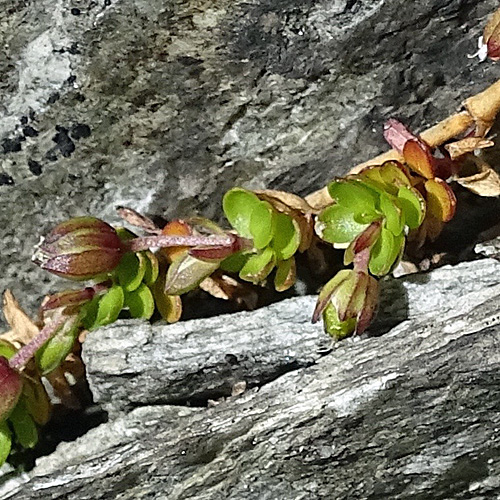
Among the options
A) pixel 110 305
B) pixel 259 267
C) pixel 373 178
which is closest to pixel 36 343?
pixel 110 305

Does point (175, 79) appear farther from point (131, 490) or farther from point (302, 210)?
point (131, 490)

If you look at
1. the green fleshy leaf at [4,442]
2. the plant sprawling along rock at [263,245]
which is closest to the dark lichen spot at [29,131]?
the plant sprawling along rock at [263,245]

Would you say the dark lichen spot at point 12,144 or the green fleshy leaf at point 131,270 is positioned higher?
the dark lichen spot at point 12,144

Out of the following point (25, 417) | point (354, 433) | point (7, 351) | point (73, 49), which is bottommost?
point (354, 433)

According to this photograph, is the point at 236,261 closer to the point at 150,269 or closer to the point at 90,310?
the point at 150,269

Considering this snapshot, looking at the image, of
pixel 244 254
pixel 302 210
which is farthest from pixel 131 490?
pixel 302 210

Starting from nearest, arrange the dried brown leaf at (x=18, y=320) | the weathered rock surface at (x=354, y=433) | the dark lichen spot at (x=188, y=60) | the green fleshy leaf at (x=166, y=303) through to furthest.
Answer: the weathered rock surface at (x=354, y=433), the dark lichen spot at (x=188, y=60), the green fleshy leaf at (x=166, y=303), the dried brown leaf at (x=18, y=320)

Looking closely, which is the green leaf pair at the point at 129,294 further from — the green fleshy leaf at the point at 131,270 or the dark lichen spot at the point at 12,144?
the dark lichen spot at the point at 12,144
